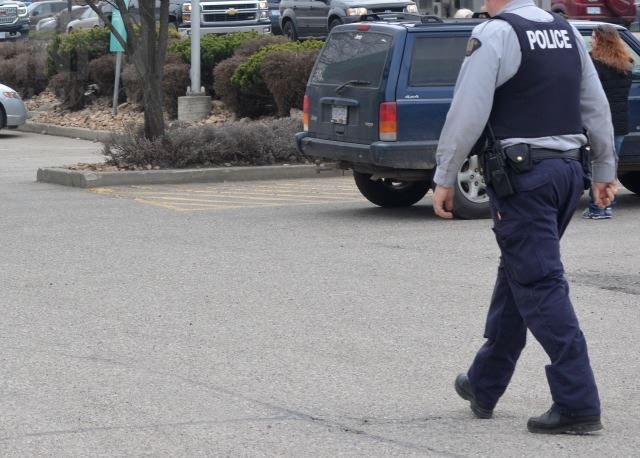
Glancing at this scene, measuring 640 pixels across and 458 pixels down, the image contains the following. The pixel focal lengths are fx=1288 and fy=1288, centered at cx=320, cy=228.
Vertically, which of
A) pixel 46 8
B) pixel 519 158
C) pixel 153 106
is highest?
pixel 46 8

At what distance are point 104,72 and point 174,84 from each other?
10.5ft

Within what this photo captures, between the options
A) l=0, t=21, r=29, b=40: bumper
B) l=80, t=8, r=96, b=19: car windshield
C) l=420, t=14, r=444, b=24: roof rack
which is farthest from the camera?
l=0, t=21, r=29, b=40: bumper

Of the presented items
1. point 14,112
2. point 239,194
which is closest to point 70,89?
point 14,112

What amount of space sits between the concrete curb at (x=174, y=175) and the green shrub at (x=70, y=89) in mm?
9888

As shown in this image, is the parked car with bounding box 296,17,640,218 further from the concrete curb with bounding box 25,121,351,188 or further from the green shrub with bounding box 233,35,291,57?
the green shrub with bounding box 233,35,291,57

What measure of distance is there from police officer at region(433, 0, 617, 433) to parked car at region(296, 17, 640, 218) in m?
6.35

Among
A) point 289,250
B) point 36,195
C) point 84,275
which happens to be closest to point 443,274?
point 289,250

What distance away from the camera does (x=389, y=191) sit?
13.2 metres

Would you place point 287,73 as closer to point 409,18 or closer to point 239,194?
point 239,194

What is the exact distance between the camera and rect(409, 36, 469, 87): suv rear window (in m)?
12.1

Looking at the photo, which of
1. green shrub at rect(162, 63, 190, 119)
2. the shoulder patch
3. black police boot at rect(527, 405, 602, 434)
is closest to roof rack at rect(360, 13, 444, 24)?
the shoulder patch

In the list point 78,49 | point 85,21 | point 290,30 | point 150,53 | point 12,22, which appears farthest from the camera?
point 12,22

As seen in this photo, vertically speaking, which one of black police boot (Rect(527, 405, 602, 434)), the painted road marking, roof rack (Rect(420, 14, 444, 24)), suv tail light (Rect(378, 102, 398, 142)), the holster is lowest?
the painted road marking

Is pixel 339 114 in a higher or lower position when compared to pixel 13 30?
lower
